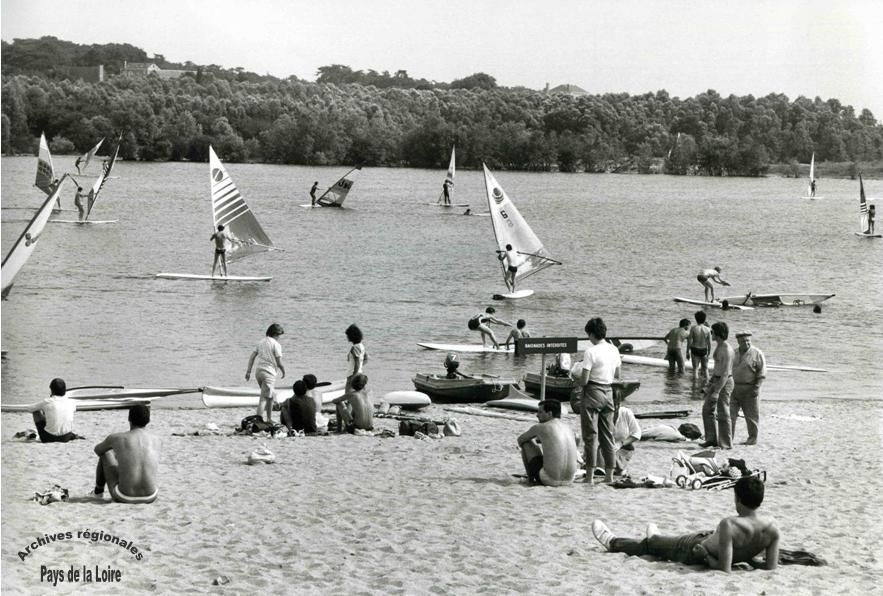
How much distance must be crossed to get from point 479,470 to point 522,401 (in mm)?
5173

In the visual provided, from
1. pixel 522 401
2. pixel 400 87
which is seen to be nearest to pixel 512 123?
pixel 400 87

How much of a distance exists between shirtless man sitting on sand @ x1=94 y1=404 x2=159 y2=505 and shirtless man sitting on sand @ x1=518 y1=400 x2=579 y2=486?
3.40m

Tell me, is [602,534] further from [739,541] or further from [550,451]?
[550,451]

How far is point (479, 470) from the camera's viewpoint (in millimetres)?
11602

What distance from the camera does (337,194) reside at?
74.9 metres

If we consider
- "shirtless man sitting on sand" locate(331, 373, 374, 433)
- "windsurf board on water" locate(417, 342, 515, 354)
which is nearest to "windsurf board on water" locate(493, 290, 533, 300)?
"windsurf board on water" locate(417, 342, 515, 354)

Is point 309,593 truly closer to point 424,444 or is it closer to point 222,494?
point 222,494

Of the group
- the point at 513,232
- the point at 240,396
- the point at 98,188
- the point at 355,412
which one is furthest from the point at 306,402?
the point at 98,188

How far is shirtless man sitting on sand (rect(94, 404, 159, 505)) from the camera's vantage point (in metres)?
9.24

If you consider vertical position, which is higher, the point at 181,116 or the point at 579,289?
the point at 181,116

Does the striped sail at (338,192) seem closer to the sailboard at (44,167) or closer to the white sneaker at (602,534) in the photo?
the sailboard at (44,167)

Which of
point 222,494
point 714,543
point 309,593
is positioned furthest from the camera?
point 222,494

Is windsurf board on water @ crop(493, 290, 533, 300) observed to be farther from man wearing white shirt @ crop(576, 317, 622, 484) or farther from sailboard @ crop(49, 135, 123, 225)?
man wearing white shirt @ crop(576, 317, 622, 484)

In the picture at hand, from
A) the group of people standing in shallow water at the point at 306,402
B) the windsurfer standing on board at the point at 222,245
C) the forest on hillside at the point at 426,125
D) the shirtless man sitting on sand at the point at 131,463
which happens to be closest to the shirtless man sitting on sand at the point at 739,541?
the shirtless man sitting on sand at the point at 131,463
